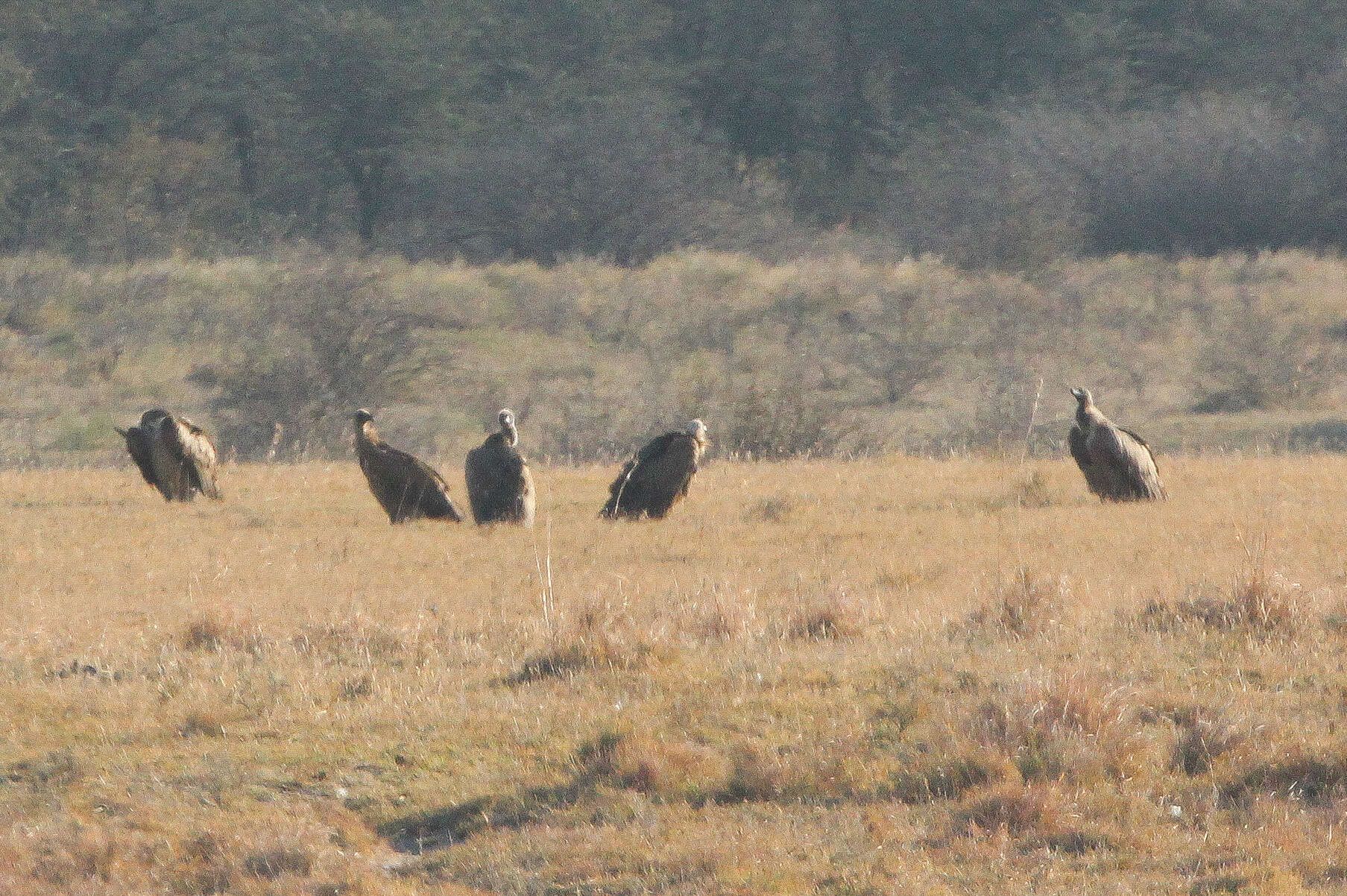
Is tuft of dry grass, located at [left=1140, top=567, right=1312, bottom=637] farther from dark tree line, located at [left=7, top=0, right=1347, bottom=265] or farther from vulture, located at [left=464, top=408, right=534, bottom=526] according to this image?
dark tree line, located at [left=7, top=0, right=1347, bottom=265]

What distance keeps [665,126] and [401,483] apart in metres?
34.8

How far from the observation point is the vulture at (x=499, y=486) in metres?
13.9

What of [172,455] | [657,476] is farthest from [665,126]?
[657,476]

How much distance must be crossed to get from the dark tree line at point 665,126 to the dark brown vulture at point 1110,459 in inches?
947

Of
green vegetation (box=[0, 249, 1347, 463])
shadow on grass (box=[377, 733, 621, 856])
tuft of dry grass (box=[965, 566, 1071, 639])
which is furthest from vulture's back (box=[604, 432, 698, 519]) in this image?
green vegetation (box=[0, 249, 1347, 463])

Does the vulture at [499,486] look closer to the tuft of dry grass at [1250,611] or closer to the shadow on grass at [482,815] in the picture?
the tuft of dry grass at [1250,611]

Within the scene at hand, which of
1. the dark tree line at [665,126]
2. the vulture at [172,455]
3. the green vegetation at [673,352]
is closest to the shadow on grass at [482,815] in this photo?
the vulture at [172,455]

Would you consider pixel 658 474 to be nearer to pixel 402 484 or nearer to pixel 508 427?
pixel 508 427

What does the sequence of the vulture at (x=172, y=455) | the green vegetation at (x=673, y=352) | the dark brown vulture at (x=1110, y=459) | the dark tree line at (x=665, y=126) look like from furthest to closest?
the dark tree line at (x=665, y=126) < the green vegetation at (x=673, y=352) < the vulture at (x=172, y=455) < the dark brown vulture at (x=1110, y=459)

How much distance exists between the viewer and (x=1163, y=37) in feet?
176

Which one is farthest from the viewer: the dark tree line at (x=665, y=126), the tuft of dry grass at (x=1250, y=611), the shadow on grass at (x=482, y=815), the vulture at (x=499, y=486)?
the dark tree line at (x=665, y=126)

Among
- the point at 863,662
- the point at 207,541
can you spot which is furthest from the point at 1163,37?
the point at 863,662

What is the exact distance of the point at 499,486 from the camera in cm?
1388

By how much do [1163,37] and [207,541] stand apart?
149 ft
